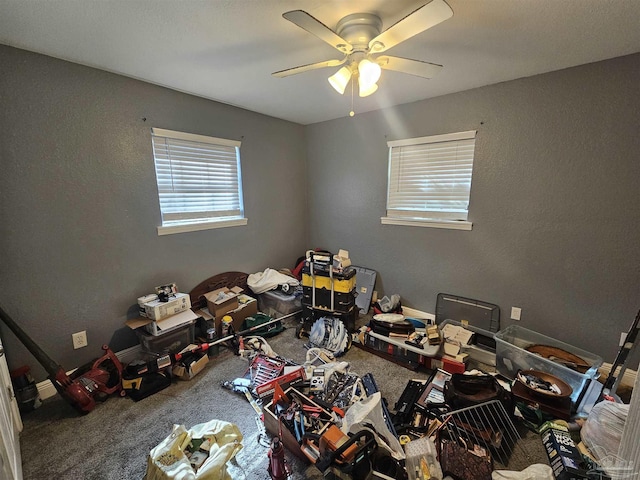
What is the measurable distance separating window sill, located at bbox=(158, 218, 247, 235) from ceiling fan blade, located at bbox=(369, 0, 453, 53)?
7.29ft

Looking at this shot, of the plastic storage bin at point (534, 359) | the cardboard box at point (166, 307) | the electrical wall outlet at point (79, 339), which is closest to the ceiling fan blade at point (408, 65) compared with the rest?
the plastic storage bin at point (534, 359)

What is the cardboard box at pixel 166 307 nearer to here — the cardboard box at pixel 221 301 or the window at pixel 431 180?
the cardboard box at pixel 221 301

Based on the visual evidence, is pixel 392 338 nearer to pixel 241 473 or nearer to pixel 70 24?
pixel 241 473

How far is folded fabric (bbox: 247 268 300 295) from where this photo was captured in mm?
3191

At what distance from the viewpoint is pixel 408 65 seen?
1568 mm

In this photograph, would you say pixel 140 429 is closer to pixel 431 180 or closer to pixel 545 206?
pixel 431 180

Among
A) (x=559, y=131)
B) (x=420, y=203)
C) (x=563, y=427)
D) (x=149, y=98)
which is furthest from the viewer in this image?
(x=420, y=203)

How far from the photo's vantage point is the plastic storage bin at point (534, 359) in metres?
1.79

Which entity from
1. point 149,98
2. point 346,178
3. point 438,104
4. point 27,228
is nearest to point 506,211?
point 438,104

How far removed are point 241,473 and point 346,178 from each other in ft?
9.87

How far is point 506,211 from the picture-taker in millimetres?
2447

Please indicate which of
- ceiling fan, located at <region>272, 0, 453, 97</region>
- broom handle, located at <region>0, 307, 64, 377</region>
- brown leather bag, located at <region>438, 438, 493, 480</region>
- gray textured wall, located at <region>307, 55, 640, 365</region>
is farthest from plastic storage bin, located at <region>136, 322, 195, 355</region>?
gray textured wall, located at <region>307, 55, 640, 365</region>

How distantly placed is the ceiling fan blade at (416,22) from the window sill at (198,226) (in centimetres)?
222

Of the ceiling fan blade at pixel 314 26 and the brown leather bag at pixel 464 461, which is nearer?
the ceiling fan blade at pixel 314 26
